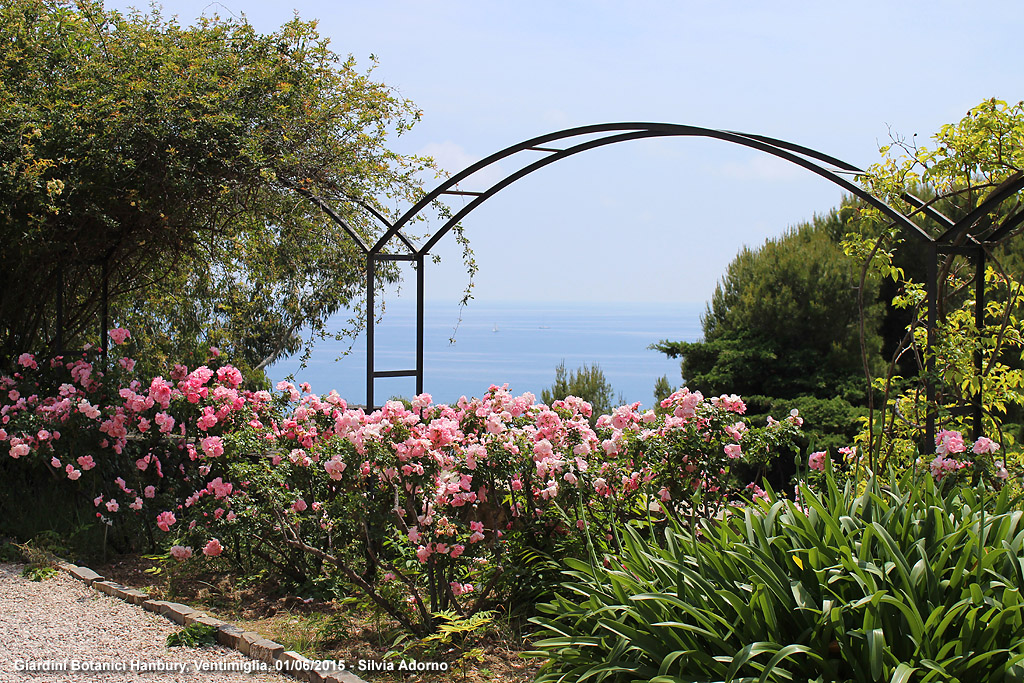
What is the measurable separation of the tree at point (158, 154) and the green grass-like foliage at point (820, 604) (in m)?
3.60

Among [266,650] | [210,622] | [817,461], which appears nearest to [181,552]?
[210,622]

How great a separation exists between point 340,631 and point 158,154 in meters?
3.36

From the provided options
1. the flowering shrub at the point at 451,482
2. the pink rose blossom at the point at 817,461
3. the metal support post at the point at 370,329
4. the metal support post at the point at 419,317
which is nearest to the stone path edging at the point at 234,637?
the flowering shrub at the point at 451,482

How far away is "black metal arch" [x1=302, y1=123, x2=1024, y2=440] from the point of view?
12.3 ft

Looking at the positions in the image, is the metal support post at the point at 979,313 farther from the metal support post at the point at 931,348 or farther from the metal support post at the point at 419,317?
the metal support post at the point at 419,317

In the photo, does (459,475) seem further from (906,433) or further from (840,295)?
(840,295)

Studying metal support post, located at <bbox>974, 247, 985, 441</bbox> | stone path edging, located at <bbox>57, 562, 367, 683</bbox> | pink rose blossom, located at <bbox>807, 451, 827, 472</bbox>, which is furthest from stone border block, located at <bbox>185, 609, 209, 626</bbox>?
metal support post, located at <bbox>974, 247, 985, 441</bbox>

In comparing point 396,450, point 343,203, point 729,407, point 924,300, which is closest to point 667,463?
point 729,407

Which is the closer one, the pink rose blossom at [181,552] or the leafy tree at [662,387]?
the pink rose blossom at [181,552]

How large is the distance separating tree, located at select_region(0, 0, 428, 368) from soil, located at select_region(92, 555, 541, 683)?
7.53ft

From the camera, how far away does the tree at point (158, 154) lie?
17.1ft

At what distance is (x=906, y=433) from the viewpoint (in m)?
4.36

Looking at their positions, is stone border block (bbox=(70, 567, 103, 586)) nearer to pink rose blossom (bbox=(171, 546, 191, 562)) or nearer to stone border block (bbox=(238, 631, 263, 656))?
pink rose blossom (bbox=(171, 546, 191, 562))

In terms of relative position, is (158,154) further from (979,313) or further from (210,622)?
(979,313)
